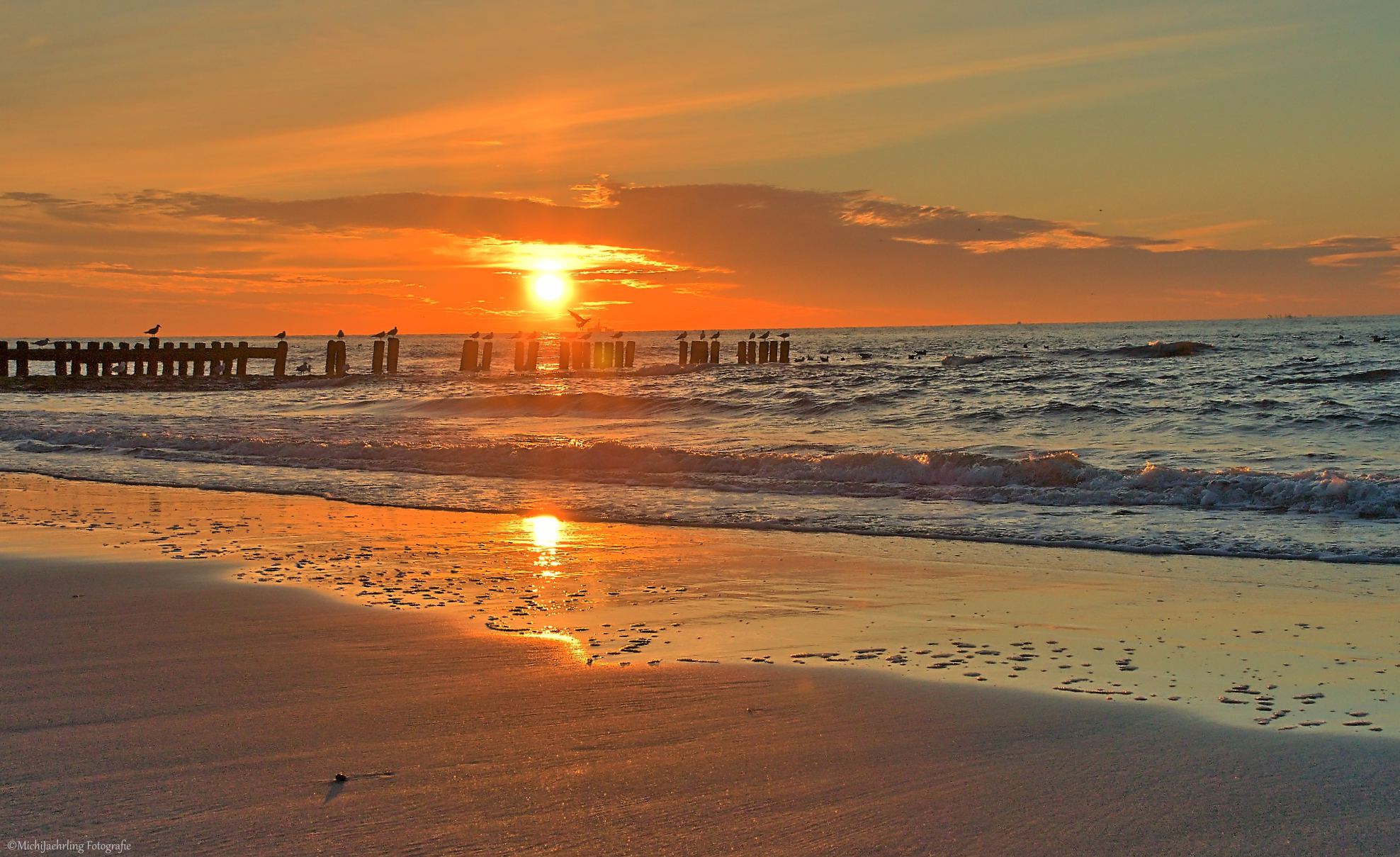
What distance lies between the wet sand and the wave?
679 cm

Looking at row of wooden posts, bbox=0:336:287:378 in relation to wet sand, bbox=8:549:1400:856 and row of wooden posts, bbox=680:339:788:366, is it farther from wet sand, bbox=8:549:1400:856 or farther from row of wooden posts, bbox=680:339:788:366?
wet sand, bbox=8:549:1400:856

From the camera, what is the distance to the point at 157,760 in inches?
131

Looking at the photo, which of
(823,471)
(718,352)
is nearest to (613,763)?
(823,471)

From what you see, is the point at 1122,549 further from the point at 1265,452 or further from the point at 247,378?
the point at 247,378

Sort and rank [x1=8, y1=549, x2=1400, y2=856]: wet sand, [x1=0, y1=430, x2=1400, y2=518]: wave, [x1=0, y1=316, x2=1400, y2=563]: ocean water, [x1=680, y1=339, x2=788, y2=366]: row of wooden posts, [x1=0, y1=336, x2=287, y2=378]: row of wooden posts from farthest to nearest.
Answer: [x1=680, y1=339, x2=788, y2=366]: row of wooden posts < [x1=0, y1=336, x2=287, y2=378]: row of wooden posts < [x1=0, y1=430, x2=1400, y2=518]: wave < [x1=0, y1=316, x2=1400, y2=563]: ocean water < [x1=8, y1=549, x2=1400, y2=856]: wet sand

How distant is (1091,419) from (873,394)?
6.91 metres

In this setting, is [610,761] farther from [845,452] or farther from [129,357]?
[129,357]

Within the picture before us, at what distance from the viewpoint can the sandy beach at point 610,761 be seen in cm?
284

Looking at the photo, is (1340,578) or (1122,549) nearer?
(1340,578)

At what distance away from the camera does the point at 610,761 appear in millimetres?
3350

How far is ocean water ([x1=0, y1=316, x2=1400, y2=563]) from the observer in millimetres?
9289

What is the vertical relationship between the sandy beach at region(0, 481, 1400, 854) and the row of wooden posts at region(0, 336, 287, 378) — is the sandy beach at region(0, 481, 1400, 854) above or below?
below

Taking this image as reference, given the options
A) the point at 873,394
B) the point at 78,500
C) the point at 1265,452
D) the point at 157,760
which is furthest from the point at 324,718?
the point at 873,394

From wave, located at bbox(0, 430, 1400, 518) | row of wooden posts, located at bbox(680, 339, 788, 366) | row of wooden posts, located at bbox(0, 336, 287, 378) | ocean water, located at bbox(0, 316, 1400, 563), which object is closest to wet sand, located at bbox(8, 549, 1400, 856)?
ocean water, located at bbox(0, 316, 1400, 563)
